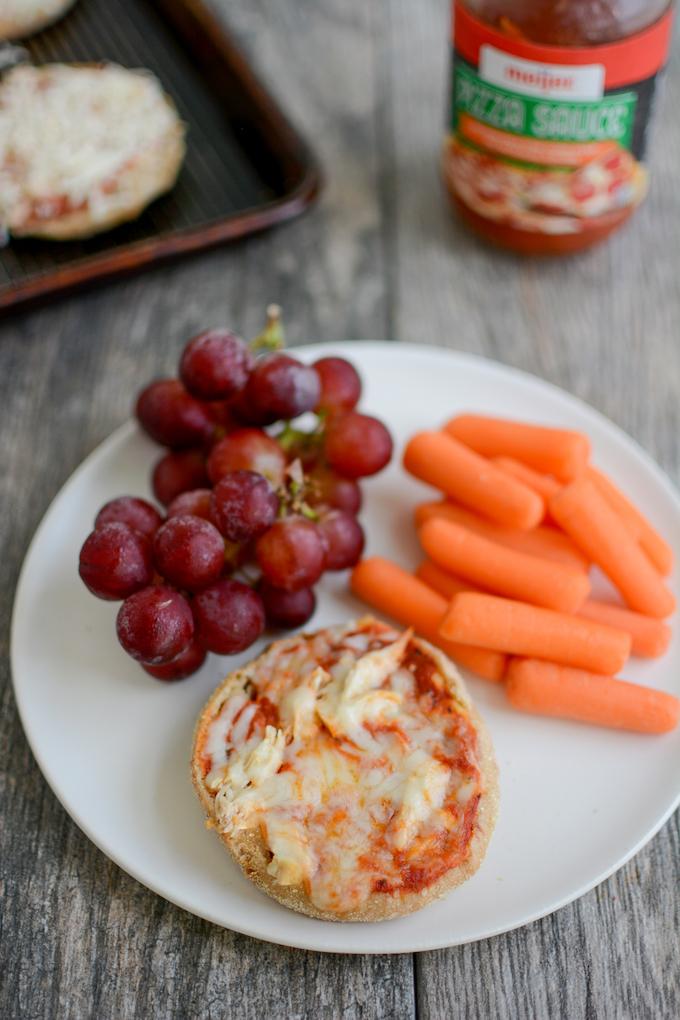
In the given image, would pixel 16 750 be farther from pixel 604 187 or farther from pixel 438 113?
pixel 438 113

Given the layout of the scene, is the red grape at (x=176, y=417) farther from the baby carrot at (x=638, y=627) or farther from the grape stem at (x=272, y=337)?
the baby carrot at (x=638, y=627)

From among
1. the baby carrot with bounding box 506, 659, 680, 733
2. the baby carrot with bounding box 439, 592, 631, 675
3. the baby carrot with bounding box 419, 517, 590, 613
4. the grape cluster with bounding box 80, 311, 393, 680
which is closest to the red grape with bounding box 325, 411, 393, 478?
the grape cluster with bounding box 80, 311, 393, 680

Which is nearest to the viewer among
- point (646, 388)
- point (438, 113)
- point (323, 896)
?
point (323, 896)

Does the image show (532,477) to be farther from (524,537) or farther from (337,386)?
(337,386)

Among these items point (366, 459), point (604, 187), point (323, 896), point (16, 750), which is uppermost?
point (604, 187)

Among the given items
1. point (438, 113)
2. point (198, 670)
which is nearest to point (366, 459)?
point (198, 670)

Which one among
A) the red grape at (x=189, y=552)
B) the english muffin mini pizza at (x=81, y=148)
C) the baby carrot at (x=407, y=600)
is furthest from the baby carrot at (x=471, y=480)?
the english muffin mini pizza at (x=81, y=148)

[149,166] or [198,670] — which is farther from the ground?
[149,166]

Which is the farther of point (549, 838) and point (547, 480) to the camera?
point (547, 480)
